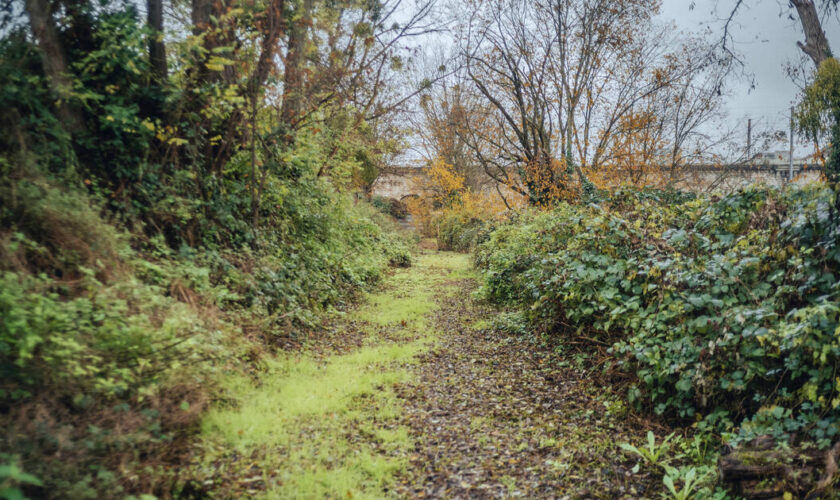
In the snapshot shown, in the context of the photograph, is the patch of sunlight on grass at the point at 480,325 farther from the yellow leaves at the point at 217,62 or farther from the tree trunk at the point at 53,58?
the tree trunk at the point at 53,58

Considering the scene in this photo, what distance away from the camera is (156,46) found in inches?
219

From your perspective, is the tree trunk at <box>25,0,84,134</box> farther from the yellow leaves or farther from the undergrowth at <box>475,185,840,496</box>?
the undergrowth at <box>475,185,840,496</box>

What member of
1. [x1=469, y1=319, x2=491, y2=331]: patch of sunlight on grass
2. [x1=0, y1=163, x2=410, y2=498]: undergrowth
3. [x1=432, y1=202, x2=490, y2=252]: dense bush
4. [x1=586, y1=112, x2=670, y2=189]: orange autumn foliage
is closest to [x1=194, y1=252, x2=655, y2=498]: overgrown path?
[x1=0, y1=163, x2=410, y2=498]: undergrowth

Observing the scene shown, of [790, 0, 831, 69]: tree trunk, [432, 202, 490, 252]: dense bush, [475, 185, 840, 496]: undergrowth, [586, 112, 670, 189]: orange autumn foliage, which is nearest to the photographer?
[475, 185, 840, 496]: undergrowth

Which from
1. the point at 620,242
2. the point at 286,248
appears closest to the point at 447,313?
the point at 286,248

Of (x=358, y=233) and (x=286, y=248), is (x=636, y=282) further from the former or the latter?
(x=358, y=233)

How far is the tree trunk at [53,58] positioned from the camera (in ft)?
14.4

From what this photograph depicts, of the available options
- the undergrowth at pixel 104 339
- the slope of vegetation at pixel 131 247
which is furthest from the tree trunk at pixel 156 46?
the undergrowth at pixel 104 339

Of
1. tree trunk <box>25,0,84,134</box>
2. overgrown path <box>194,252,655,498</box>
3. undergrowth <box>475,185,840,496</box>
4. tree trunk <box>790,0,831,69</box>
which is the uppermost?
tree trunk <box>790,0,831,69</box>

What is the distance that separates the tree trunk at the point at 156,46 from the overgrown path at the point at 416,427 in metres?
4.00

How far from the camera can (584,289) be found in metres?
5.28

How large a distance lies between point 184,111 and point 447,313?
5310mm

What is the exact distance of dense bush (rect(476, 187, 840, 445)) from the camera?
9.20 feet

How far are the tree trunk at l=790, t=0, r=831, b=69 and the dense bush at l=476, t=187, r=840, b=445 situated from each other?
5798 mm
